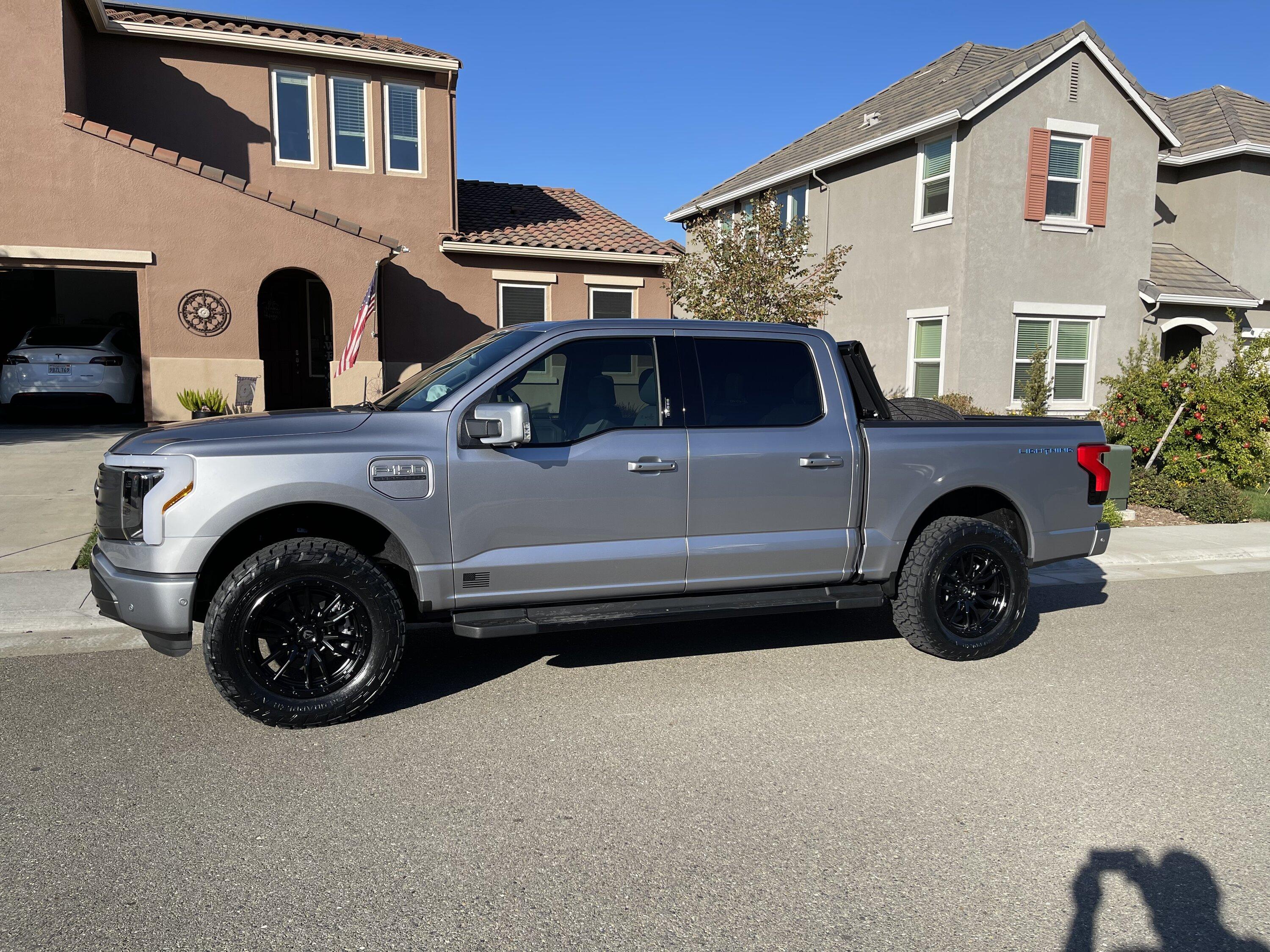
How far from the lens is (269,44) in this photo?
17031 millimetres

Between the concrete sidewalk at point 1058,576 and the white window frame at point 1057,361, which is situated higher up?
the white window frame at point 1057,361

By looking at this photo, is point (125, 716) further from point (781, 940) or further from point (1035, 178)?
point (1035, 178)

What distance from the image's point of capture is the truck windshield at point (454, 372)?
5.21m

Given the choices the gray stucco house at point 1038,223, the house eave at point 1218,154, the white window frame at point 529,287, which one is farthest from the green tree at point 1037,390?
the white window frame at point 529,287

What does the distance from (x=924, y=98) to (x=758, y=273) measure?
9.06 meters

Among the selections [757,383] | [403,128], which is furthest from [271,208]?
[757,383]

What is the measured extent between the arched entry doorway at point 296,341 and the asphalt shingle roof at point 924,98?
33.2ft

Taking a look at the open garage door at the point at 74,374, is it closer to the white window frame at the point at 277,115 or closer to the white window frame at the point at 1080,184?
the white window frame at the point at 277,115

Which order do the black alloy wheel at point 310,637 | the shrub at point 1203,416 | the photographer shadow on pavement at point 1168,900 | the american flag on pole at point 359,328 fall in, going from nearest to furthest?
the photographer shadow on pavement at point 1168,900, the black alloy wheel at point 310,637, the shrub at point 1203,416, the american flag on pole at point 359,328

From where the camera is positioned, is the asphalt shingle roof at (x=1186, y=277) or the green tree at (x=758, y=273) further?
the asphalt shingle roof at (x=1186, y=277)

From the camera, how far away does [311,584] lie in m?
4.71

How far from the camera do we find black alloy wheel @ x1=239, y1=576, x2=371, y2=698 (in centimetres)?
467

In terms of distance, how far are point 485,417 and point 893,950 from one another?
2929mm

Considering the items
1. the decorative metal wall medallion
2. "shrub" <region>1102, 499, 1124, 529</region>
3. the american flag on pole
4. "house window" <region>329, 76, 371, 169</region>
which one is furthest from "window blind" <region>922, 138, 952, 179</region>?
the decorative metal wall medallion
